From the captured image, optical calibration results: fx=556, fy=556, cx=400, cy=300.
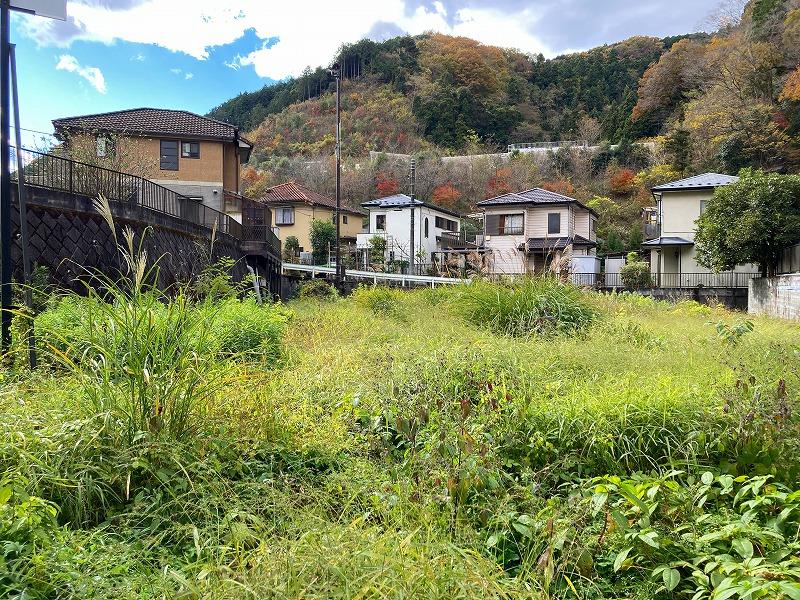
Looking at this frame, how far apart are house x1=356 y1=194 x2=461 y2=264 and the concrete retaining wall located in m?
18.6

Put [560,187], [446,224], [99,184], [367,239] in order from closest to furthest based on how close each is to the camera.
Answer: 1. [99,184]
2. [367,239]
3. [446,224]
4. [560,187]

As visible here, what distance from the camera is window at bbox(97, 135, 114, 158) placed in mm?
17781

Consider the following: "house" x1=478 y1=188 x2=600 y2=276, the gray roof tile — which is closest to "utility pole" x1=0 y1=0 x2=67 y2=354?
the gray roof tile

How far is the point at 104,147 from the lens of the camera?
17938 millimetres

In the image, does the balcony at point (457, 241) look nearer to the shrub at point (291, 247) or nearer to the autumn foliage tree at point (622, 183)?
the shrub at point (291, 247)

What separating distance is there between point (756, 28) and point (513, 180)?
19.4 metres

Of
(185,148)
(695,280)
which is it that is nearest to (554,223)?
(695,280)

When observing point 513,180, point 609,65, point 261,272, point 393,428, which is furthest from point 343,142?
point 393,428

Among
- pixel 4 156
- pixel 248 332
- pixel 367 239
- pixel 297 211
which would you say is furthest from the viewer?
pixel 297 211

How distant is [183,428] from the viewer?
321 cm

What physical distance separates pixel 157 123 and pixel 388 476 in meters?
25.0

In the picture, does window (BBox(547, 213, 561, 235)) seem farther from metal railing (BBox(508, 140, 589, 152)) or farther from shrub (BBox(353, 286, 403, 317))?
metal railing (BBox(508, 140, 589, 152))

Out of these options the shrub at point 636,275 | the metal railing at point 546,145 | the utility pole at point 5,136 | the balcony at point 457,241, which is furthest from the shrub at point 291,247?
the utility pole at point 5,136

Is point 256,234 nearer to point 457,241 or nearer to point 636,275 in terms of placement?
point 636,275
